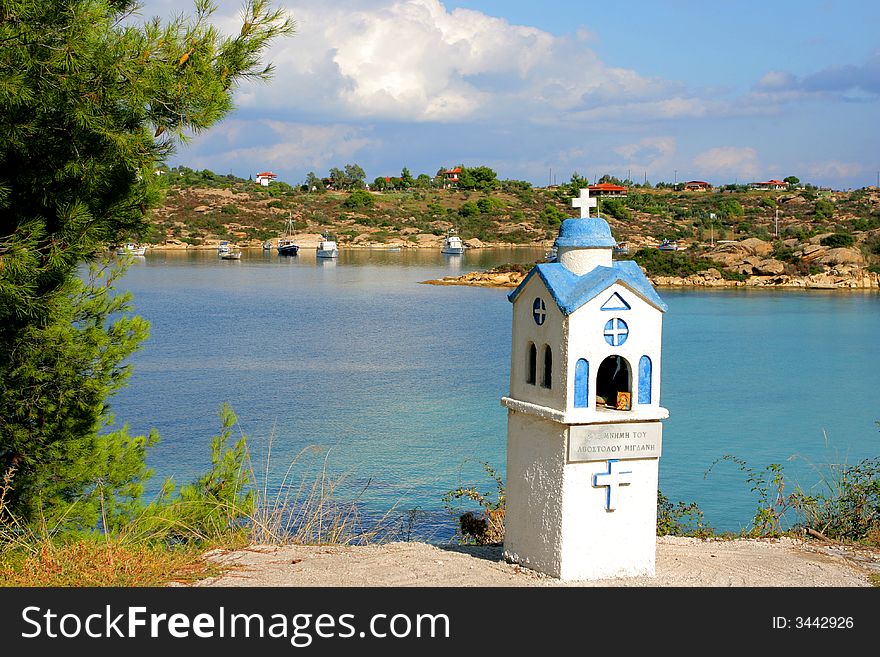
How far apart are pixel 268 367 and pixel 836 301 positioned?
1303 inches

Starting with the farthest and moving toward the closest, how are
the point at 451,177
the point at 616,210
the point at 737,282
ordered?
1. the point at 451,177
2. the point at 616,210
3. the point at 737,282

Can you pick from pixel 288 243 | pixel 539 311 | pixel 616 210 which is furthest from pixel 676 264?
pixel 539 311

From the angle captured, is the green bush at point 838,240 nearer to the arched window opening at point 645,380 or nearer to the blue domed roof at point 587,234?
the blue domed roof at point 587,234

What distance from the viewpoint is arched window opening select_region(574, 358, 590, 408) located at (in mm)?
5863

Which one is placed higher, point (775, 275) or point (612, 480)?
point (775, 275)

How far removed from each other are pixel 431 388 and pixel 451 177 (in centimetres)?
10448

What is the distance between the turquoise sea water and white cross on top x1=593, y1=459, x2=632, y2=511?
5.32 m

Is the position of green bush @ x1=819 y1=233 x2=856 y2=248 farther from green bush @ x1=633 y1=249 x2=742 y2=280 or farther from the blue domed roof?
the blue domed roof

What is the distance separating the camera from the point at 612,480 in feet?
19.4

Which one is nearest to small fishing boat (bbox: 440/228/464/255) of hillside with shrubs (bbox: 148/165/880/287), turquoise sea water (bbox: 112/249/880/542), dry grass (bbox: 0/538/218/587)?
hillside with shrubs (bbox: 148/165/880/287)

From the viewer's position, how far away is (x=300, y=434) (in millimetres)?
17594

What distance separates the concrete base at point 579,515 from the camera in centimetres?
589

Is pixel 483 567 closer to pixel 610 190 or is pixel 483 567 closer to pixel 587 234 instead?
pixel 587 234

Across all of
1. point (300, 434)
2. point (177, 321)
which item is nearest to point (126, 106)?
point (300, 434)
